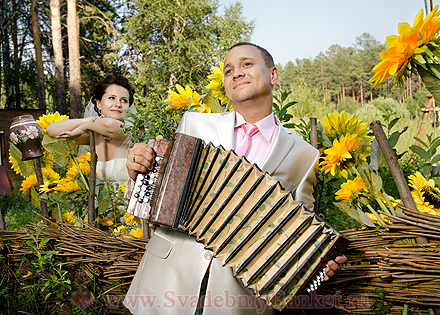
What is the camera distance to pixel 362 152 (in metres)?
1.89

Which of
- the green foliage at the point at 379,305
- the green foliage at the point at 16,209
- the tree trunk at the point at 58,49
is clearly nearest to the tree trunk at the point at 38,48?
the tree trunk at the point at 58,49

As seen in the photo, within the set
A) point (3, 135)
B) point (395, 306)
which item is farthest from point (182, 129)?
point (3, 135)

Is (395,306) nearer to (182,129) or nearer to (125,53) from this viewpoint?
(182,129)

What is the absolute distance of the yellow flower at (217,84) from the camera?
2330 millimetres

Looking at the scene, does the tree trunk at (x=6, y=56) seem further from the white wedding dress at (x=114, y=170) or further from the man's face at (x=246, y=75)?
the man's face at (x=246, y=75)

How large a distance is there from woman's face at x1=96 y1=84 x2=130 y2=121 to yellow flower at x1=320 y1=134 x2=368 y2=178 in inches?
73.9

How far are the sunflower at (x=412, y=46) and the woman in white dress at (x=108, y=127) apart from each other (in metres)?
1.91

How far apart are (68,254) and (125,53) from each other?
18.2m

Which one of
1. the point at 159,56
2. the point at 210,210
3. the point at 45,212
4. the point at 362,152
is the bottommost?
the point at 45,212

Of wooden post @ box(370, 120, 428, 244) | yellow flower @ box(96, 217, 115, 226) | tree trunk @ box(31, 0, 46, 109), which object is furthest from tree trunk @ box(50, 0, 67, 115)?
wooden post @ box(370, 120, 428, 244)

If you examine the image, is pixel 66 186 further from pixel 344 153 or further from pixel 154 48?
pixel 154 48

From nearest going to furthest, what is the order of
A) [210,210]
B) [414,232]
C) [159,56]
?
1. [210,210]
2. [414,232]
3. [159,56]

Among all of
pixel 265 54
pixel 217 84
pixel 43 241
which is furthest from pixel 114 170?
pixel 265 54

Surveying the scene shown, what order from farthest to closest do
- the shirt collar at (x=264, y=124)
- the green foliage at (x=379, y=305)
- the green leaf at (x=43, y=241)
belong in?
A: the green leaf at (x=43, y=241), the shirt collar at (x=264, y=124), the green foliage at (x=379, y=305)
